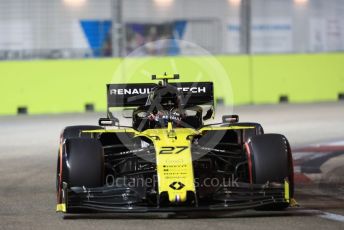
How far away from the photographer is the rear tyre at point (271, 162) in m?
8.97

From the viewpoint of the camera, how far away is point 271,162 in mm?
9008

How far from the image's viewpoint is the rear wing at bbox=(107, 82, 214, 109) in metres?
11.0

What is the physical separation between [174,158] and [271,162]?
957 mm

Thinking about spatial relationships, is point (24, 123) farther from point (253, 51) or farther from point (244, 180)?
point (244, 180)

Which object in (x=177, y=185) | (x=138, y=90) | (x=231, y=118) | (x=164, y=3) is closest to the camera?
(x=177, y=185)

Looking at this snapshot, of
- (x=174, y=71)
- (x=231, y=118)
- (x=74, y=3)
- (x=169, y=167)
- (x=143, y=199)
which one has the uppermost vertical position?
(x=74, y=3)

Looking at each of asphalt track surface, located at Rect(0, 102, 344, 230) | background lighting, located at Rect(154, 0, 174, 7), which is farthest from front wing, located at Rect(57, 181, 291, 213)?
background lighting, located at Rect(154, 0, 174, 7)

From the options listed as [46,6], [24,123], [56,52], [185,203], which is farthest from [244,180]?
[46,6]

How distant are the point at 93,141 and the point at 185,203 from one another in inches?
48.9

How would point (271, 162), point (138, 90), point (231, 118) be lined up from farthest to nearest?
point (138, 90) → point (231, 118) → point (271, 162)

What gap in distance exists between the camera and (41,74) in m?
24.6

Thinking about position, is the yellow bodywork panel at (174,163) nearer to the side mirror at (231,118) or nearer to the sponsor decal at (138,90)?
the side mirror at (231,118)

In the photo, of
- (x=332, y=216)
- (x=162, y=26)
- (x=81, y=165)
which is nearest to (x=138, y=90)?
(x=81, y=165)

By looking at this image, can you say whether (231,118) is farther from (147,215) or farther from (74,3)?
(74,3)
